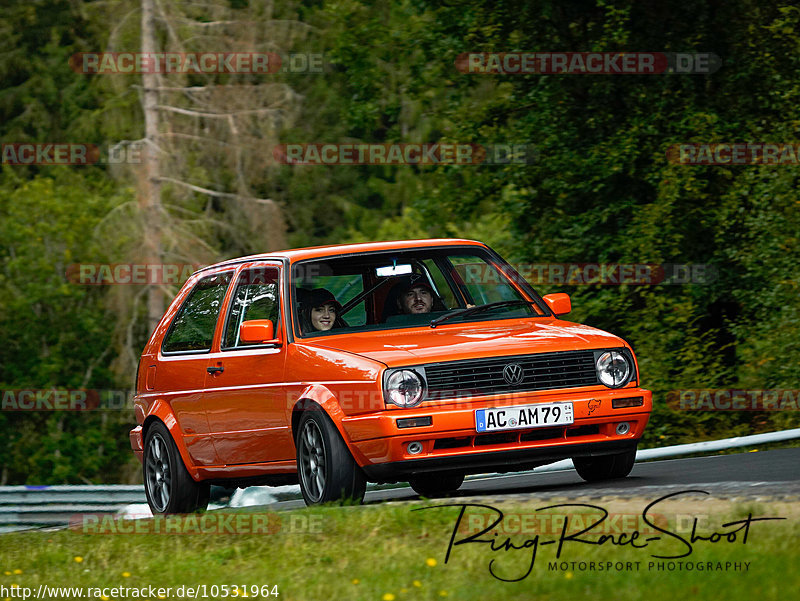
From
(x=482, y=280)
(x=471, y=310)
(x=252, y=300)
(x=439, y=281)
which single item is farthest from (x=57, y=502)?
(x=482, y=280)

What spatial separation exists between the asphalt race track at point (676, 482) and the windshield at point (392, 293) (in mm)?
1287

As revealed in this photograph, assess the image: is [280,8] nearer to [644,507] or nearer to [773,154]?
[773,154]

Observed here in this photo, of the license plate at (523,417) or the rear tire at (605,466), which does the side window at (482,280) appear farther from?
the license plate at (523,417)

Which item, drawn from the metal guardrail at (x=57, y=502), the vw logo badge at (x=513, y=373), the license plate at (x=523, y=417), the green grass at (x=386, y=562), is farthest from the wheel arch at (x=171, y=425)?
the metal guardrail at (x=57, y=502)

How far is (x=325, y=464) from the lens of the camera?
9047mm

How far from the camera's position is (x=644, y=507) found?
315 inches

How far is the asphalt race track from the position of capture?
8.64 metres

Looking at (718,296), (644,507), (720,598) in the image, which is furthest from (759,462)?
(718,296)

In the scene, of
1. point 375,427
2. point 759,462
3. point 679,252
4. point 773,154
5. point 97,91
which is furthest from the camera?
point 97,91

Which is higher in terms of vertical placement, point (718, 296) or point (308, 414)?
point (308, 414)

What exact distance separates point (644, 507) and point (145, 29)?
28362mm

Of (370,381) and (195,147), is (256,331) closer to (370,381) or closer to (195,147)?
(370,381)

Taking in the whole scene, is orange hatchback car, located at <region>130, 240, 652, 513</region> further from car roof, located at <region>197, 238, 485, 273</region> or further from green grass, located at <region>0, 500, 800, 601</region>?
green grass, located at <region>0, 500, 800, 601</region>

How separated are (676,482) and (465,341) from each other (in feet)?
6.22
